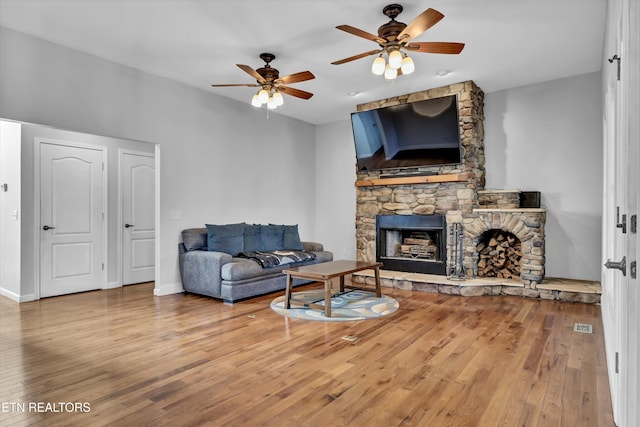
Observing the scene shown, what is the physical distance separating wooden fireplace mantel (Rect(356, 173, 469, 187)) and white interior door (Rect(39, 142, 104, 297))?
411 centimetres

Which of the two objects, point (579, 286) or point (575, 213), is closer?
point (579, 286)

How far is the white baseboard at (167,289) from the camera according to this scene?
16.6ft

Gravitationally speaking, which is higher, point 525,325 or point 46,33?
point 46,33

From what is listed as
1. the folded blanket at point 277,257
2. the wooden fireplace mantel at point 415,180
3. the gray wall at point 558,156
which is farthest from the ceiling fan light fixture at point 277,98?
the gray wall at point 558,156

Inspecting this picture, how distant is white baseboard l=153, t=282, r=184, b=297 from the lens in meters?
5.05

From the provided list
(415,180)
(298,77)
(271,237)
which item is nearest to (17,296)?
(271,237)

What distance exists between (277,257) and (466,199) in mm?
2826

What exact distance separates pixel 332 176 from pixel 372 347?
15.9ft

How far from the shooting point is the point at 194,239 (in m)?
5.27

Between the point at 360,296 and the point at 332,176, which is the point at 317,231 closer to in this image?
the point at 332,176

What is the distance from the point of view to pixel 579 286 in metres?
4.68

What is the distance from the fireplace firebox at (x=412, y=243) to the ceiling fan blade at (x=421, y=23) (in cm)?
306

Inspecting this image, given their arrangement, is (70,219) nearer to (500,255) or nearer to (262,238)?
(262,238)

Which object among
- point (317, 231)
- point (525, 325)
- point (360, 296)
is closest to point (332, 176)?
point (317, 231)
